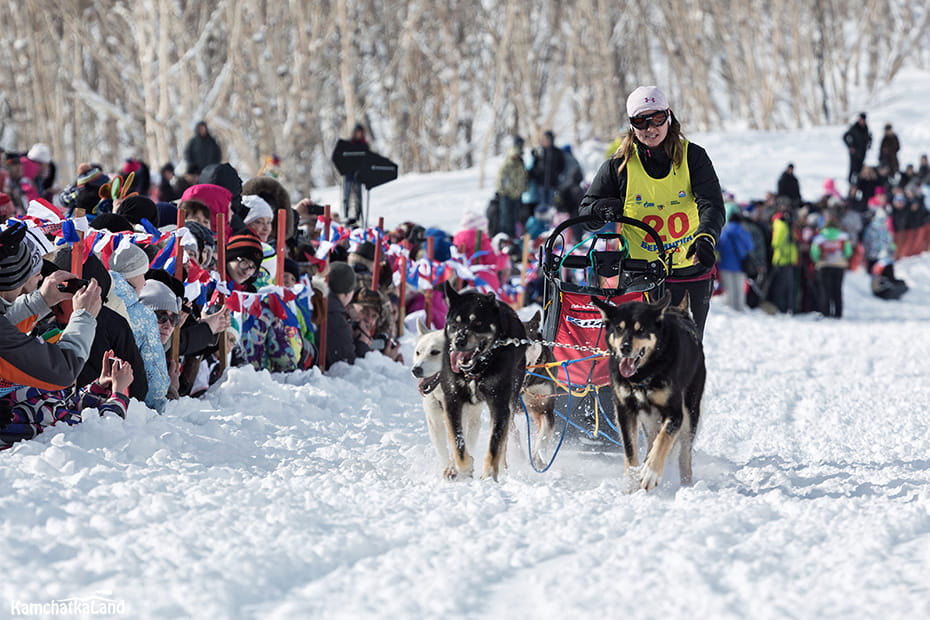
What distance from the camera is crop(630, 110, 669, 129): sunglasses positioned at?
14.8 feet

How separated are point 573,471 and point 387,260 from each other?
4.33 m

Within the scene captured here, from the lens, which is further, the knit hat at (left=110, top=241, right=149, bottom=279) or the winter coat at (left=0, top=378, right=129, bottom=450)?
the knit hat at (left=110, top=241, right=149, bottom=279)

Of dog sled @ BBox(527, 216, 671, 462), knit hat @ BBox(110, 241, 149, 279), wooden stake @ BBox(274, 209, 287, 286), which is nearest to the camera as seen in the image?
dog sled @ BBox(527, 216, 671, 462)

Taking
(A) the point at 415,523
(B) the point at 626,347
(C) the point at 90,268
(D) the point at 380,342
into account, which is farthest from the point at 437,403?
Result: (D) the point at 380,342

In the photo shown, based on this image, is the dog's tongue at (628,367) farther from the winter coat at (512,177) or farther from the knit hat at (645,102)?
the winter coat at (512,177)

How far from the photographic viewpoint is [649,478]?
3.87 m

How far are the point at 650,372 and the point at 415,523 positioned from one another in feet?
3.40

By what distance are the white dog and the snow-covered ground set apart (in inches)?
4.9

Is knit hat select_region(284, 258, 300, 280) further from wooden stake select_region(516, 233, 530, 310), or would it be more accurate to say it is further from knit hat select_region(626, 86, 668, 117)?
wooden stake select_region(516, 233, 530, 310)

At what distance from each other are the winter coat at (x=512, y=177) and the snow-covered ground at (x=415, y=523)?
10.2m

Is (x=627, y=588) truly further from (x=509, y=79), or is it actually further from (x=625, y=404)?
(x=509, y=79)

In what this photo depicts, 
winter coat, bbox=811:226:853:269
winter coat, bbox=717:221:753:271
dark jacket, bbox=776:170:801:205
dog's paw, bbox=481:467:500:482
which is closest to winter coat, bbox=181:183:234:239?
dog's paw, bbox=481:467:500:482

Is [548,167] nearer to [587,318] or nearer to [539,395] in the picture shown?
[539,395]

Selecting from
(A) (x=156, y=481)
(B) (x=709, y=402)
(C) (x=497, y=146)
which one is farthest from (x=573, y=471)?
(C) (x=497, y=146)
